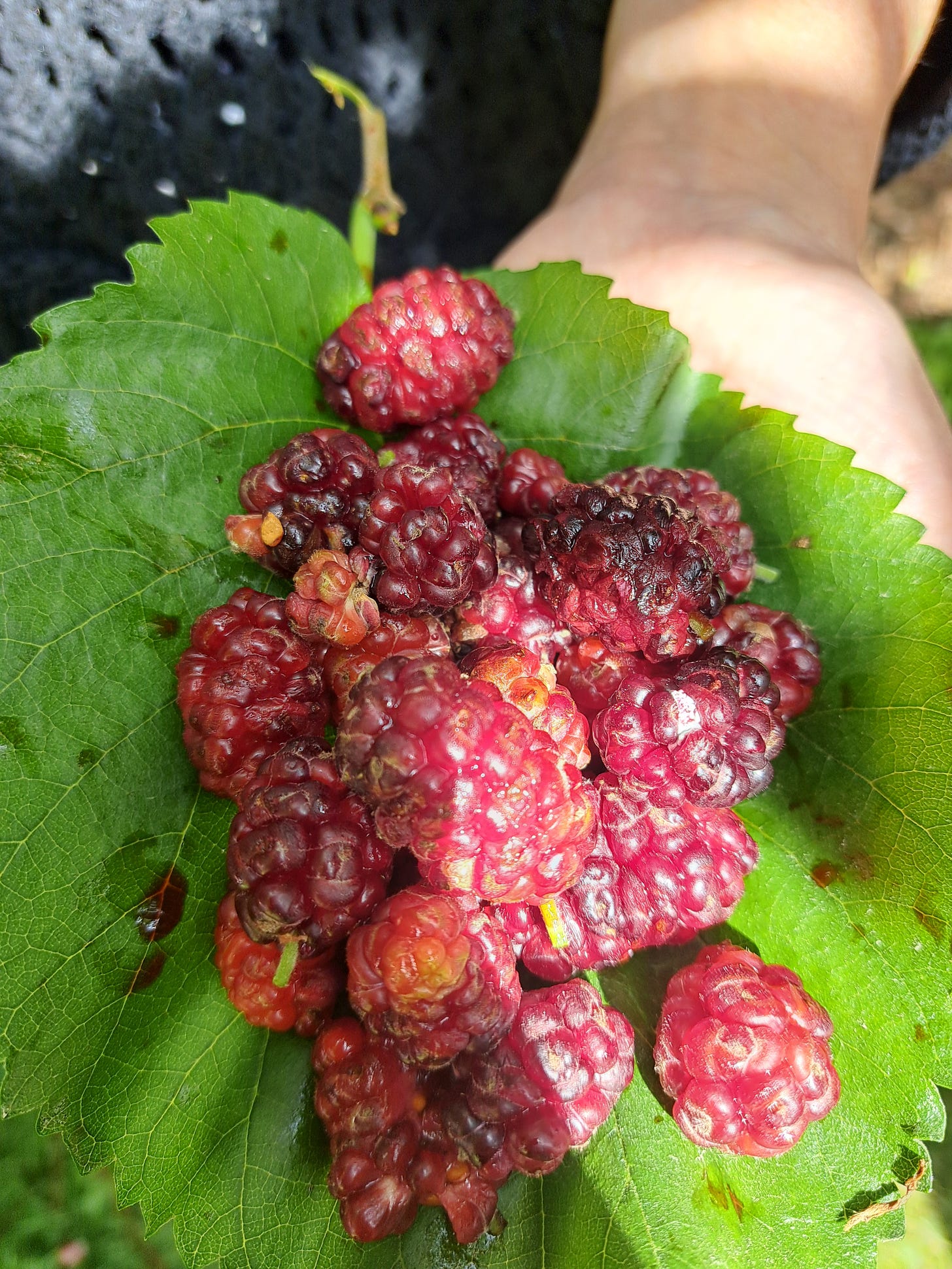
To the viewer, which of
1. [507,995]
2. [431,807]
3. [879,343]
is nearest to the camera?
[431,807]

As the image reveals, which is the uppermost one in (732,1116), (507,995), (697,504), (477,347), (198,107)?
(198,107)

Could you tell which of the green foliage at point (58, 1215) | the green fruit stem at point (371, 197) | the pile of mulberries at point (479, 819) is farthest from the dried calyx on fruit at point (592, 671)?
the green foliage at point (58, 1215)

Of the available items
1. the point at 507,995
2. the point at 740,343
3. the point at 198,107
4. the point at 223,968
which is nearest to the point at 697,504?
the point at 740,343

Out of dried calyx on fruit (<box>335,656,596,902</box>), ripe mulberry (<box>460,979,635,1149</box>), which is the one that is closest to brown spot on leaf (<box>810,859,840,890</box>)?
ripe mulberry (<box>460,979,635,1149</box>)

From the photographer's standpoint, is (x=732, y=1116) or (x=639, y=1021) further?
(x=639, y=1021)

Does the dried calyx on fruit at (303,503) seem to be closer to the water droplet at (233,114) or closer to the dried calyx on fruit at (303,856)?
the dried calyx on fruit at (303,856)

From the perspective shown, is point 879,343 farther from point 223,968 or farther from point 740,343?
point 223,968

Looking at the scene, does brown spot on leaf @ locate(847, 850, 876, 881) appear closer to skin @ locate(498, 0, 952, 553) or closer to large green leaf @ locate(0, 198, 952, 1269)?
large green leaf @ locate(0, 198, 952, 1269)
